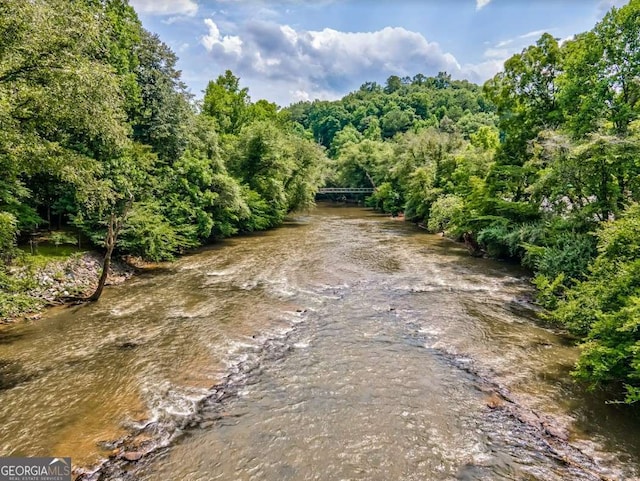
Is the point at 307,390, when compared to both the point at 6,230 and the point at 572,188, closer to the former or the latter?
the point at 6,230

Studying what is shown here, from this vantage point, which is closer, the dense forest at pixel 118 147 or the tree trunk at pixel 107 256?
the dense forest at pixel 118 147

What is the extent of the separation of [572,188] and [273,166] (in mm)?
22987

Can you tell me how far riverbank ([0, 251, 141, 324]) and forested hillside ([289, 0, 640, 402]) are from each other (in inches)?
587

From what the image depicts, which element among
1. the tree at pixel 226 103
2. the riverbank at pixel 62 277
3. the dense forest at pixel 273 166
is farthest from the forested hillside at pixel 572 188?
the tree at pixel 226 103

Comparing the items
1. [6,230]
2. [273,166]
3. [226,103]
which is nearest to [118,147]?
[6,230]

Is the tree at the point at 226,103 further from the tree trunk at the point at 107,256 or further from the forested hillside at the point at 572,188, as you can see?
the tree trunk at the point at 107,256

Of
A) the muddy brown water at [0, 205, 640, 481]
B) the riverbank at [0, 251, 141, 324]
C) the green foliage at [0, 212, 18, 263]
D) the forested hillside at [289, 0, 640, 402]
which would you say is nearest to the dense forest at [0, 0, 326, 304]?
the green foliage at [0, 212, 18, 263]

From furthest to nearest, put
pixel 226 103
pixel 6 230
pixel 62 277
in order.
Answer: pixel 226 103 → pixel 62 277 → pixel 6 230

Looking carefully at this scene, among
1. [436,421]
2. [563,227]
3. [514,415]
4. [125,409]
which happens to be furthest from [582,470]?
[563,227]

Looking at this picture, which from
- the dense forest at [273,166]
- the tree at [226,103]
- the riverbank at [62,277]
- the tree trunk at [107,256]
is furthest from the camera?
the tree at [226,103]

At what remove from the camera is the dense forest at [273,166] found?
9102 millimetres

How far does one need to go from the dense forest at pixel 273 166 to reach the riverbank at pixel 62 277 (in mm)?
1089

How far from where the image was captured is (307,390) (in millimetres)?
8844

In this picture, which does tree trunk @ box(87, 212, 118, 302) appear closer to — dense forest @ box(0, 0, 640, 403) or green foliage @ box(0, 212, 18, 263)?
dense forest @ box(0, 0, 640, 403)
